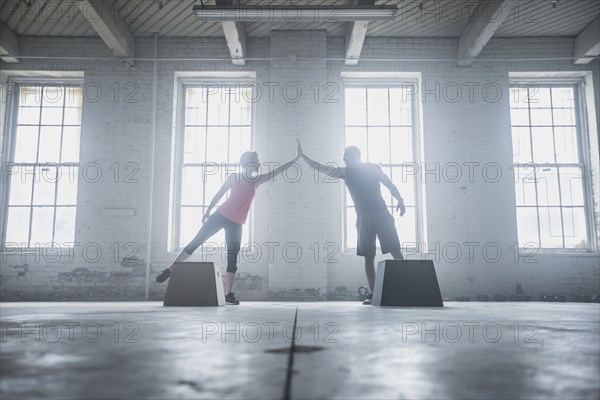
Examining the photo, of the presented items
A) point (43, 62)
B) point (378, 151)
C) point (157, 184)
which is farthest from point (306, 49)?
point (43, 62)

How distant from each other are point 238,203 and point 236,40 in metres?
3.14

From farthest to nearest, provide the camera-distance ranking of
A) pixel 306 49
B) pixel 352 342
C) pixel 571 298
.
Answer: pixel 306 49 < pixel 571 298 < pixel 352 342

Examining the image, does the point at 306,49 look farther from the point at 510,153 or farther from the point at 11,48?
the point at 11,48

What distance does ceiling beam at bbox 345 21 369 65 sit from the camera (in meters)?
6.94

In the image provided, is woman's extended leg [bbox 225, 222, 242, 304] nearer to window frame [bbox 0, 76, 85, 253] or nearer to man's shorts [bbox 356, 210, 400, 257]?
man's shorts [bbox 356, 210, 400, 257]

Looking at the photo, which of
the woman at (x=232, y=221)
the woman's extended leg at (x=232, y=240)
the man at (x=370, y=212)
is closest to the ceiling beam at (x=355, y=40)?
the man at (x=370, y=212)

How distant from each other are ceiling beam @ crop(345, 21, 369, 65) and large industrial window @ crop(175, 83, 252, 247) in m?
1.69

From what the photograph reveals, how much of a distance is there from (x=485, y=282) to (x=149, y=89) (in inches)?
230

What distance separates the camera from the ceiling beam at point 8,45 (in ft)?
24.4

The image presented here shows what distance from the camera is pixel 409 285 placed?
394 centimetres

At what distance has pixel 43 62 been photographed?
7.94 metres

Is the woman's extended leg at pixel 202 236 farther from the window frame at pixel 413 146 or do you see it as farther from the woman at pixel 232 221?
the window frame at pixel 413 146

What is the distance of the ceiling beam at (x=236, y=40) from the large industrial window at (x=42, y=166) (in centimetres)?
261

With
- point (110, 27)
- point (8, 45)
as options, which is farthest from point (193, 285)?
point (8, 45)
